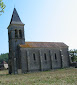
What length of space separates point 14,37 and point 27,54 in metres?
5.81

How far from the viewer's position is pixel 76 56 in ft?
194

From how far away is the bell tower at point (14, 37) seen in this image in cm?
3412

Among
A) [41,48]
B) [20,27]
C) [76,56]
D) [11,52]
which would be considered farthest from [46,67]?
[76,56]

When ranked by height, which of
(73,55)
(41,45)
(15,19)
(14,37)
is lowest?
(73,55)

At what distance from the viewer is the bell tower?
112 ft

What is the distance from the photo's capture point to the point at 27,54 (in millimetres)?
33344

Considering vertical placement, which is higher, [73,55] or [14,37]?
[14,37]

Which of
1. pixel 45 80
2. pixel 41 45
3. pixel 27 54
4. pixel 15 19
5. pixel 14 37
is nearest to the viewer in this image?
pixel 45 80

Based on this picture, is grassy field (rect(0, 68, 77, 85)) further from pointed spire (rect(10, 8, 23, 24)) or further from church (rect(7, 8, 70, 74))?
pointed spire (rect(10, 8, 23, 24))

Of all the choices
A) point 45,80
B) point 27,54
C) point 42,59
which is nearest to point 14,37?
point 27,54

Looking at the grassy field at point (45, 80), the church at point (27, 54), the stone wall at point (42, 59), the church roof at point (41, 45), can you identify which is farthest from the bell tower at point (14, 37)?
the grassy field at point (45, 80)

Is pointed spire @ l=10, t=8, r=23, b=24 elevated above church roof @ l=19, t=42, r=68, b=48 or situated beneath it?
elevated above

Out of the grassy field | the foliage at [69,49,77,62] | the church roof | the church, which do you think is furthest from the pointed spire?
the foliage at [69,49,77,62]

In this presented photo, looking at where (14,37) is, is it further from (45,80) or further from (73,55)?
(73,55)
